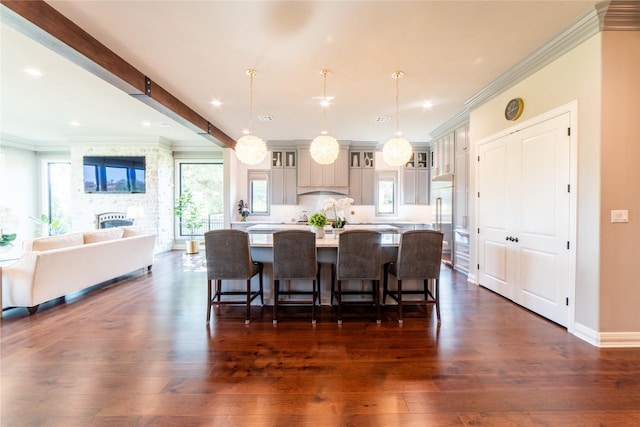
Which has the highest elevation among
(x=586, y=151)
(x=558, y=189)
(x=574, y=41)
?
(x=574, y=41)

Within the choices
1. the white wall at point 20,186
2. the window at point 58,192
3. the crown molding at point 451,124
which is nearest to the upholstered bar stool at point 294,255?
the crown molding at point 451,124

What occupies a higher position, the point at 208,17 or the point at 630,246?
the point at 208,17

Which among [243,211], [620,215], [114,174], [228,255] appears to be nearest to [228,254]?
[228,255]

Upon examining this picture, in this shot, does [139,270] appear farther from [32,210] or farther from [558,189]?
[558,189]

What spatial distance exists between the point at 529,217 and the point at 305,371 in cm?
306

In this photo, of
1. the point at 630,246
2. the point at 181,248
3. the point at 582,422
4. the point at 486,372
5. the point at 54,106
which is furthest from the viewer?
the point at 181,248

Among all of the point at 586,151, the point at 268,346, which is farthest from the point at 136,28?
the point at 586,151

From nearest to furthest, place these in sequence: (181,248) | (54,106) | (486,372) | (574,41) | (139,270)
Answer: (486,372)
(574,41)
(54,106)
(139,270)
(181,248)

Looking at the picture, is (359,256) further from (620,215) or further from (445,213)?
(445,213)

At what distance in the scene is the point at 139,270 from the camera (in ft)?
16.8

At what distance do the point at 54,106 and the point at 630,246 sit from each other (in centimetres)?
817

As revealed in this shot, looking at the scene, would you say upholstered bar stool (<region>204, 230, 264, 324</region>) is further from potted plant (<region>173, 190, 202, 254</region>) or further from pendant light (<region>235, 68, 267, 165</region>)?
potted plant (<region>173, 190, 202, 254</region>)

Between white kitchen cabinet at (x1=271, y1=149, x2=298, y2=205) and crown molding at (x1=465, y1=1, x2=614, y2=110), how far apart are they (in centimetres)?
439

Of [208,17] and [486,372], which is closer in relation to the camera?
[486,372]
